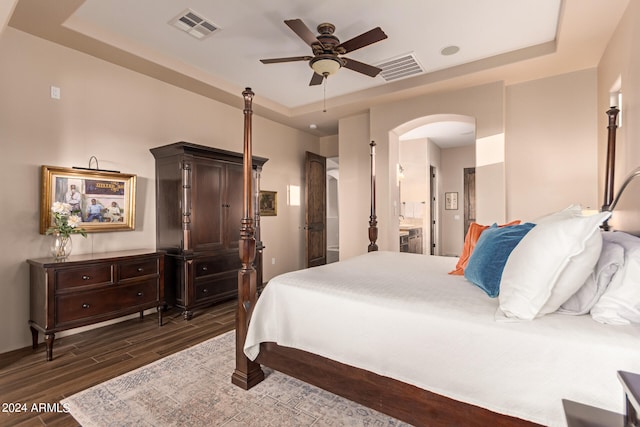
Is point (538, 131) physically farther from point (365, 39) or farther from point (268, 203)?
point (268, 203)

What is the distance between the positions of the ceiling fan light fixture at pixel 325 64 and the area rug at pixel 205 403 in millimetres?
2657

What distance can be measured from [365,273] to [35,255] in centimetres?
305

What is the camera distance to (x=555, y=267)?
51.3 inches

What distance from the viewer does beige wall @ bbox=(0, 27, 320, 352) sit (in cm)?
281

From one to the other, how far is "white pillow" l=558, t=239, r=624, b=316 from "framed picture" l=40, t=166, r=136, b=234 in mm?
3883

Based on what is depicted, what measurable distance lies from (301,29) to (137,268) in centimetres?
272

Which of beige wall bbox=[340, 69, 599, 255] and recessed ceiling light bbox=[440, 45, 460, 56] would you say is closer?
recessed ceiling light bbox=[440, 45, 460, 56]

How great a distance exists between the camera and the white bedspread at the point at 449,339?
3.75 ft

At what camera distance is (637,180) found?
7.89ft

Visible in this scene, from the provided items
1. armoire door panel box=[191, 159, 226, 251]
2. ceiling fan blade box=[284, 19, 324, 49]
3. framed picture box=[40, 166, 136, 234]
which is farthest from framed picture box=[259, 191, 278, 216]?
ceiling fan blade box=[284, 19, 324, 49]

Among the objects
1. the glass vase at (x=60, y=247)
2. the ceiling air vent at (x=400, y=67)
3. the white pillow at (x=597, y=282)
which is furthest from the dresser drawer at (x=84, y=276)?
the ceiling air vent at (x=400, y=67)

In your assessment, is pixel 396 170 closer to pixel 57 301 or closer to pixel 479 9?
pixel 479 9

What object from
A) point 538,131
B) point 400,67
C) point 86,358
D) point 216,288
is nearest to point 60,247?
point 86,358

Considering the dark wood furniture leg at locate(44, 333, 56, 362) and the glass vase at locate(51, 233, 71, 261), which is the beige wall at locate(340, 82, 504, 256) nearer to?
the glass vase at locate(51, 233, 71, 261)
